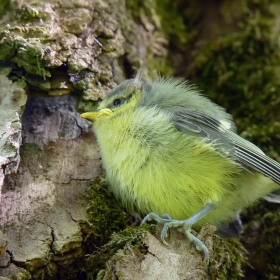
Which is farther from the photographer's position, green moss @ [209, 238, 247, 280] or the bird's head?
the bird's head

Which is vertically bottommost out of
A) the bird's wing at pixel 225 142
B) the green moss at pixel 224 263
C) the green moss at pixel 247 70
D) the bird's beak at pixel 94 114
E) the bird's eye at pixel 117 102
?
the green moss at pixel 224 263

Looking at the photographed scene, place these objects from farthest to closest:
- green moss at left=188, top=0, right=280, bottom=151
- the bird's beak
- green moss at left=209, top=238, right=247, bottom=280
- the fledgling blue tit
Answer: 1. green moss at left=188, top=0, right=280, bottom=151
2. the bird's beak
3. the fledgling blue tit
4. green moss at left=209, top=238, right=247, bottom=280

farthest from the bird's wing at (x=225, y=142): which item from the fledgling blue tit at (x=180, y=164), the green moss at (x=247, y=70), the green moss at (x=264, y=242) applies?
the green moss at (x=247, y=70)

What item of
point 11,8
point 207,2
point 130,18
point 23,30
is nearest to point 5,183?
point 23,30

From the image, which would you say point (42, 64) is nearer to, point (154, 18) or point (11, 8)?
point (11, 8)

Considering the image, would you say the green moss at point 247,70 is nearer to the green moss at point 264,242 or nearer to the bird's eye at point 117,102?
the green moss at point 264,242

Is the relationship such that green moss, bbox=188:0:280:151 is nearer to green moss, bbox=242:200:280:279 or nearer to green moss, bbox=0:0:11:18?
green moss, bbox=242:200:280:279

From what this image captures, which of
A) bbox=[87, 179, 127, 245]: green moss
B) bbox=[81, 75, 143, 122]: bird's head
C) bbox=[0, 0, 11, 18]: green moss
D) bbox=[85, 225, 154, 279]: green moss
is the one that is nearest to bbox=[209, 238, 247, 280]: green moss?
bbox=[85, 225, 154, 279]: green moss

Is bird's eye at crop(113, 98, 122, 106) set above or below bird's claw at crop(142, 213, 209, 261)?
above
